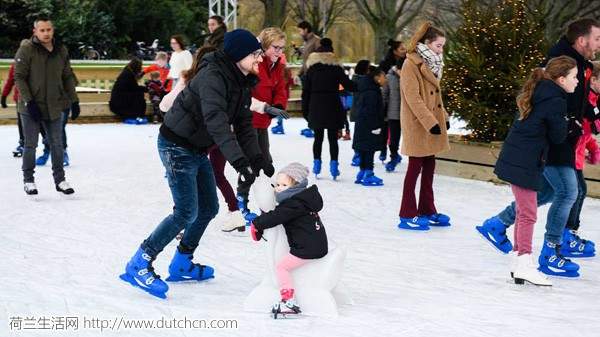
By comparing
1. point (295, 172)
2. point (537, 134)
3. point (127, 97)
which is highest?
point (537, 134)

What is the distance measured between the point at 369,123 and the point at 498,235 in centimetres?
368

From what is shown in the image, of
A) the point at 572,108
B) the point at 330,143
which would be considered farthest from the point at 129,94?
the point at 572,108

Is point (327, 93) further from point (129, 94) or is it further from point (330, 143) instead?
point (129, 94)

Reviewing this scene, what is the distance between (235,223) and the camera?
770 cm

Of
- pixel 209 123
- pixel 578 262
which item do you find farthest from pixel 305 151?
pixel 209 123

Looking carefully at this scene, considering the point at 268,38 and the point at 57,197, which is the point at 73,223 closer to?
the point at 57,197

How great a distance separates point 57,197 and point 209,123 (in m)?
4.49

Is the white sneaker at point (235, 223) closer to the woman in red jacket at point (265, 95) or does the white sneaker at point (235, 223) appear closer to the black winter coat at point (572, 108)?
the woman in red jacket at point (265, 95)

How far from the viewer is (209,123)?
212 inches

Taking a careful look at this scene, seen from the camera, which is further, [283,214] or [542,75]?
[542,75]

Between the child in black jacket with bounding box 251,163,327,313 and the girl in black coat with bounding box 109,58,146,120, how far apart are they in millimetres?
12673

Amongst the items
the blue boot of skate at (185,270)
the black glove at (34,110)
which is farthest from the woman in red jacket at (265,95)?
the blue boot of skate at (185,270)

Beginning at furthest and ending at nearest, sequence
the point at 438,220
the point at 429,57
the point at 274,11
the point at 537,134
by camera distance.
→ the point at 274,11, the point at 438,220, the point at 429,57, the point at 537,134

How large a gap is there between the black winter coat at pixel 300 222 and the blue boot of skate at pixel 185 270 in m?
0.85
